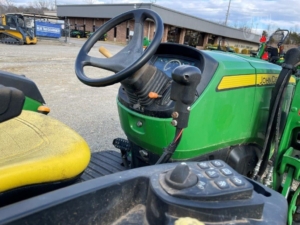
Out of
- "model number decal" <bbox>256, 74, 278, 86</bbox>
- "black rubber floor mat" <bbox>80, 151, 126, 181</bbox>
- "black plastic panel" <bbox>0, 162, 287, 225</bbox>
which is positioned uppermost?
"model number decal" <bbox>256, 74, 278, 86</bbox>

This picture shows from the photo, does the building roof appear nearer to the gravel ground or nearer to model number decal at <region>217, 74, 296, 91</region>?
the gravel ground

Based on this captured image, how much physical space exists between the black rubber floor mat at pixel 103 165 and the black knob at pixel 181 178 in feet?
3.72

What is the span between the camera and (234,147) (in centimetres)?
192

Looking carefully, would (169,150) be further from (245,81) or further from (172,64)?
(245,81)

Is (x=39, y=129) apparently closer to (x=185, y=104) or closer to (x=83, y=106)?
(x=185, y=104)

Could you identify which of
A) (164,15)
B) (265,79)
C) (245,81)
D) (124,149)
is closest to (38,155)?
(124,149)

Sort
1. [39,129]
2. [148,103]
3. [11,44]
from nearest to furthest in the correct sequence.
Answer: [39,129] → [148,103] → [11,44]

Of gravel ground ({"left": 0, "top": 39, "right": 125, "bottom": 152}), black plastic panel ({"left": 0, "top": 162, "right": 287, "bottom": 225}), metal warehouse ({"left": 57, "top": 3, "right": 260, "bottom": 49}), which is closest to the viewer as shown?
black plastic panel ({"left": 0, "top": 162, "right": 287, "bottom": 225})

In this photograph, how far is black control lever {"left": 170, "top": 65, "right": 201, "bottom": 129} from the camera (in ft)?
3.96

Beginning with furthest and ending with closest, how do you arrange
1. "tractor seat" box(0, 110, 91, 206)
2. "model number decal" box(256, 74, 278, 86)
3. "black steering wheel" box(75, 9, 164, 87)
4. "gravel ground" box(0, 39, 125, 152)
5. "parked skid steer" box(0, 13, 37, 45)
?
1. "parked skid steer" box(0, 13, 37, 45)
2. "gravel ground" box(0, 39, 125, 152)
3. "model number decal" box(256, 74, 278, 86)
4. "black steering wheel" box(75, 9, 164, 87)
5. "tractor seat" box(0, 110, 91, 206)

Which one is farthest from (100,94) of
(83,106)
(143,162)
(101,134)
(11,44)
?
(11,44)

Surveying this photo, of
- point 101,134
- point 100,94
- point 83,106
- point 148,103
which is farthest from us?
point 100,94

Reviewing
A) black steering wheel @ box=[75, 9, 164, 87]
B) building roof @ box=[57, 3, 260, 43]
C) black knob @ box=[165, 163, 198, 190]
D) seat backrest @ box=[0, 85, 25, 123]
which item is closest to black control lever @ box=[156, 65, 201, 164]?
black steering wheel @ box=[75, 9, 164, 87]

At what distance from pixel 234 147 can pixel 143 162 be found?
61 cm
